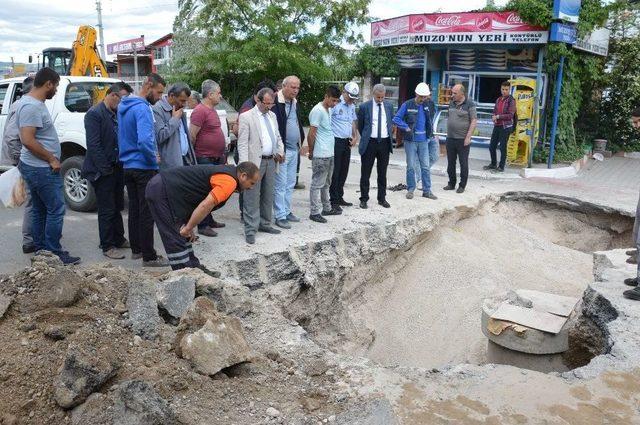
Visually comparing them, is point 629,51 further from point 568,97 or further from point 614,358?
point 614,358

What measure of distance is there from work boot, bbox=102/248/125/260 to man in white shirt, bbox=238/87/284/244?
134 centimetres

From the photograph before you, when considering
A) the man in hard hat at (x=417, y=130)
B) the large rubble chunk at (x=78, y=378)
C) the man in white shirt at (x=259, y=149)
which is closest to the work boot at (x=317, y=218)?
the man in white shirt at (x=259, y=149)

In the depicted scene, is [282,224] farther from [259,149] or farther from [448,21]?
[448,21]

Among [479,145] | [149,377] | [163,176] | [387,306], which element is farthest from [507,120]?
[149,377]

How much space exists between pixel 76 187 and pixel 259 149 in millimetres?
3052

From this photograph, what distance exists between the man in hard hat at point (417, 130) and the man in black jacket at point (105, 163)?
4273 mm

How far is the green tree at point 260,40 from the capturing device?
18062 mm

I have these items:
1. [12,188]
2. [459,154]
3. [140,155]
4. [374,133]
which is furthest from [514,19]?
[12,188]

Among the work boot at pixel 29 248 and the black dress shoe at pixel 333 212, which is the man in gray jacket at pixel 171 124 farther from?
the black dress shoe at pixel 333 212

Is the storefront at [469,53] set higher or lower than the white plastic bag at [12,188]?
higher

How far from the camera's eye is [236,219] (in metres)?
7.47

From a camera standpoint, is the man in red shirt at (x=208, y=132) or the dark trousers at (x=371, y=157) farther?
the dark trousers at (x=371, y=157)

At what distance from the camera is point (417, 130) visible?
8.78 m

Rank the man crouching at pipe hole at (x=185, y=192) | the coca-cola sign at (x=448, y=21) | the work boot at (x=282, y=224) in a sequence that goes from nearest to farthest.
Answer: the man crouching at pipe hole at (x=185, y=192), the work boot at (x=282, y=224), the coca-cola sign at (x=448, y=21)
